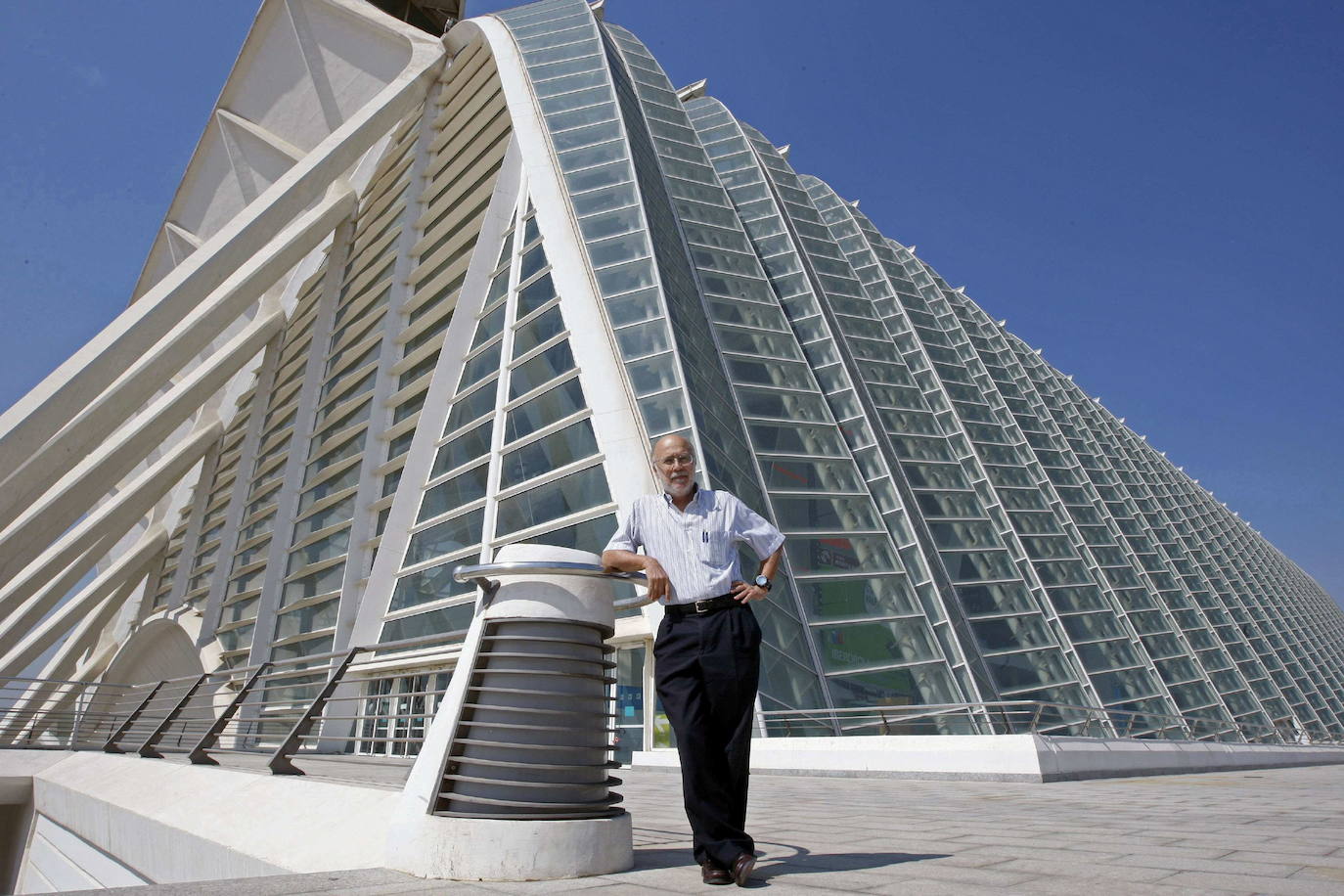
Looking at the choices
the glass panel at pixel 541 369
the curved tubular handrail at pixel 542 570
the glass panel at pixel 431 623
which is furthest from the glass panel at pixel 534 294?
the curved tubular handrail at pixel 542 570

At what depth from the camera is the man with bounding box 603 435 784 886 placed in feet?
10.6

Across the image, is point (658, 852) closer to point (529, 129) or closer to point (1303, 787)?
point (1303, 787)

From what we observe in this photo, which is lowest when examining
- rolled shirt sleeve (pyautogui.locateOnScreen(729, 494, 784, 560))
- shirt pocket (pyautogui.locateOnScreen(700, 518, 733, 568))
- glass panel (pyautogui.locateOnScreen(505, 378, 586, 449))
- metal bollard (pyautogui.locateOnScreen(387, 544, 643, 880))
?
metal bollard (pyautogui.locateOnScreen(387, 544, 643, 880))

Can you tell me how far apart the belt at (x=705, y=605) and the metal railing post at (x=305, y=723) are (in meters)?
3.02

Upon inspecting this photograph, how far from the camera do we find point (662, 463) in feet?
12.5

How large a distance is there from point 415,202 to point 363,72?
19.4 ft

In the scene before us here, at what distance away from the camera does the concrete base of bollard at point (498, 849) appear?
321 centimetres

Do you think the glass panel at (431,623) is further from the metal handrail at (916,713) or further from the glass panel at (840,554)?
the metal handrail at (916,713)

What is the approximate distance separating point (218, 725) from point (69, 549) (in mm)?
21377

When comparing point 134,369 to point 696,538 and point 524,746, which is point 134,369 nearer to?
→ point 524,746

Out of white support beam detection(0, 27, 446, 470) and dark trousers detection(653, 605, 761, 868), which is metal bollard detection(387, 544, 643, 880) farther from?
white support beam detection(0, 27, 446, 470)

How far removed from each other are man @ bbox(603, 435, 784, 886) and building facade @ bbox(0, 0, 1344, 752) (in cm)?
827

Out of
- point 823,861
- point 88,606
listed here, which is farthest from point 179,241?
point 823,861

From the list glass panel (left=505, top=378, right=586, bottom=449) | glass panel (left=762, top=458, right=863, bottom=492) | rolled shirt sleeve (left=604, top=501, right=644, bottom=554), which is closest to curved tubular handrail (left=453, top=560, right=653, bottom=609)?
rolled shirt sleeve (left=604, top=501, right=644, bottom=554)
